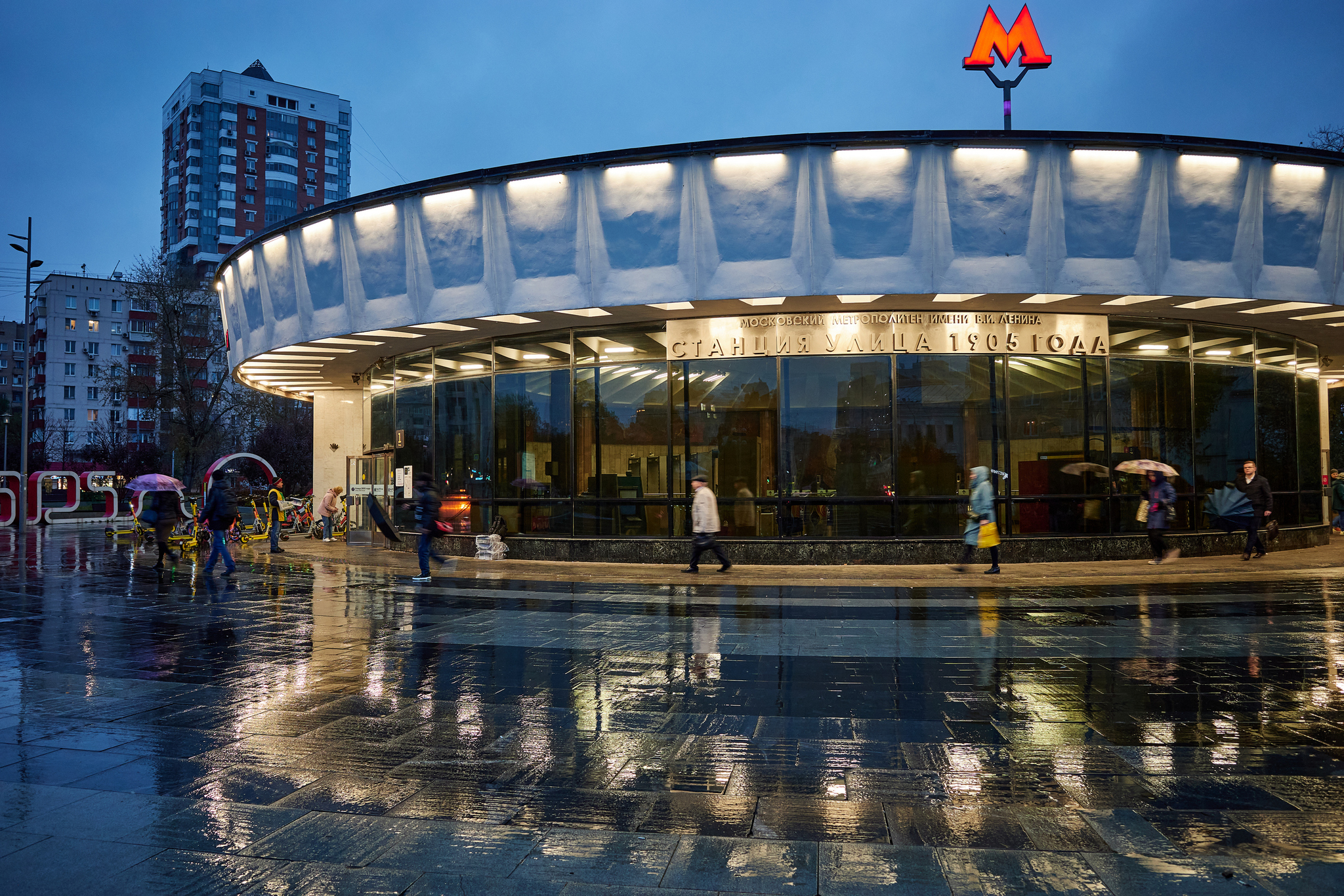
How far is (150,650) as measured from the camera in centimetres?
896

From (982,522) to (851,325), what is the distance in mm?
4878

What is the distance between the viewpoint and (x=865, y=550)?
1777 cm

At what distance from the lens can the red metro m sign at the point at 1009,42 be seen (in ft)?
60.9

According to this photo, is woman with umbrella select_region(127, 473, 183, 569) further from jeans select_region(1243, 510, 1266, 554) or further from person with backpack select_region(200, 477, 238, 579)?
jeans select_region(1243, 510, 1266, 554)

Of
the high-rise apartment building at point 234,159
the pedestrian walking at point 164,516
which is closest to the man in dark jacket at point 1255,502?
the pedestrian walking at point 164,516

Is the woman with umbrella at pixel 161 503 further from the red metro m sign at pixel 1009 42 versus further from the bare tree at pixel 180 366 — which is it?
the bare tree at pixel 180 366

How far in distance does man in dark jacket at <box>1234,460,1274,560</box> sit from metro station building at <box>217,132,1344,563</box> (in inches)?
36.2

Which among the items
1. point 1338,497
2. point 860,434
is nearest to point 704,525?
point 860,434

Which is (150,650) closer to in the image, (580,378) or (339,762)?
(339,762)

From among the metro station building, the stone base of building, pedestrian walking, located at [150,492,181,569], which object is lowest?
the stone base of building

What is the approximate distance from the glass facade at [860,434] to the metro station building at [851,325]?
6 cm

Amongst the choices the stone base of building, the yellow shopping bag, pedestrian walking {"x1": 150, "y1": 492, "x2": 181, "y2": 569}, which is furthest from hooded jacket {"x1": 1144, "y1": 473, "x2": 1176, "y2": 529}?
pedestrian walking {"x1": 150, "y1": 492, "x2": 181, "y2": 569}

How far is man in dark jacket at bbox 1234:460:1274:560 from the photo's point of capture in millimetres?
18234

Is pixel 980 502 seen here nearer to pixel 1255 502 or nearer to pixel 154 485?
pixel 1255 502
